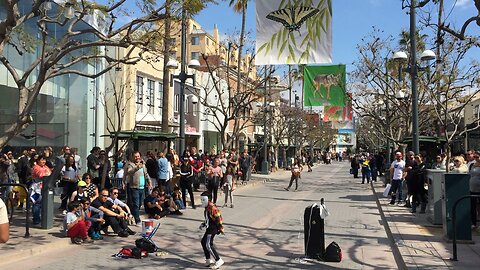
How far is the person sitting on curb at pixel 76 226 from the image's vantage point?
32.1 ft

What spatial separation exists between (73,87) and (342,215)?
17.0 meters

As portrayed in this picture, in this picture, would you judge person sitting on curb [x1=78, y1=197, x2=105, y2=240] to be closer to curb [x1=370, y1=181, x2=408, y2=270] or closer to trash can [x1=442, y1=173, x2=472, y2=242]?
curb [x1=370, y1=181, x2=408, y2=270]

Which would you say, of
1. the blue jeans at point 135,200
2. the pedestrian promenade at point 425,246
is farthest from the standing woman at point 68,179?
the pedestrian promenade at point 425,246

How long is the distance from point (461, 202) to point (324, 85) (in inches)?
547

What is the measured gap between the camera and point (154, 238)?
10461 millimetres

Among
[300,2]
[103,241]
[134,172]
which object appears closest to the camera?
[300,2]

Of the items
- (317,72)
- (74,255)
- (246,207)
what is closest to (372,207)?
(246,207)

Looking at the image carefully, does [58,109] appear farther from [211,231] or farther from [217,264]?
[217,264]

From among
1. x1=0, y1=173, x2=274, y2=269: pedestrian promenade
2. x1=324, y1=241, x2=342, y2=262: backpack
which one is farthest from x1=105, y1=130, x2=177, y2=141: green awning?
x1=324, y1=241, x2=342, y2=262: backpack

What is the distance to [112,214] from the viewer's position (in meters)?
10.5

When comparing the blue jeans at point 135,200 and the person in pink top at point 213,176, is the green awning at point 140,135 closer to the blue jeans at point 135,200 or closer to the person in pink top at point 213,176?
the person in pink top at point 213,176

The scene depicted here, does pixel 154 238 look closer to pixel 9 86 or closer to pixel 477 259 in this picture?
pixel 477 259

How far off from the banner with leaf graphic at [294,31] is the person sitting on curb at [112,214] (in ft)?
15.2

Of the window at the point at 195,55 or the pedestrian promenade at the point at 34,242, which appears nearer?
the pedestrian promenade at the point at 34,242
